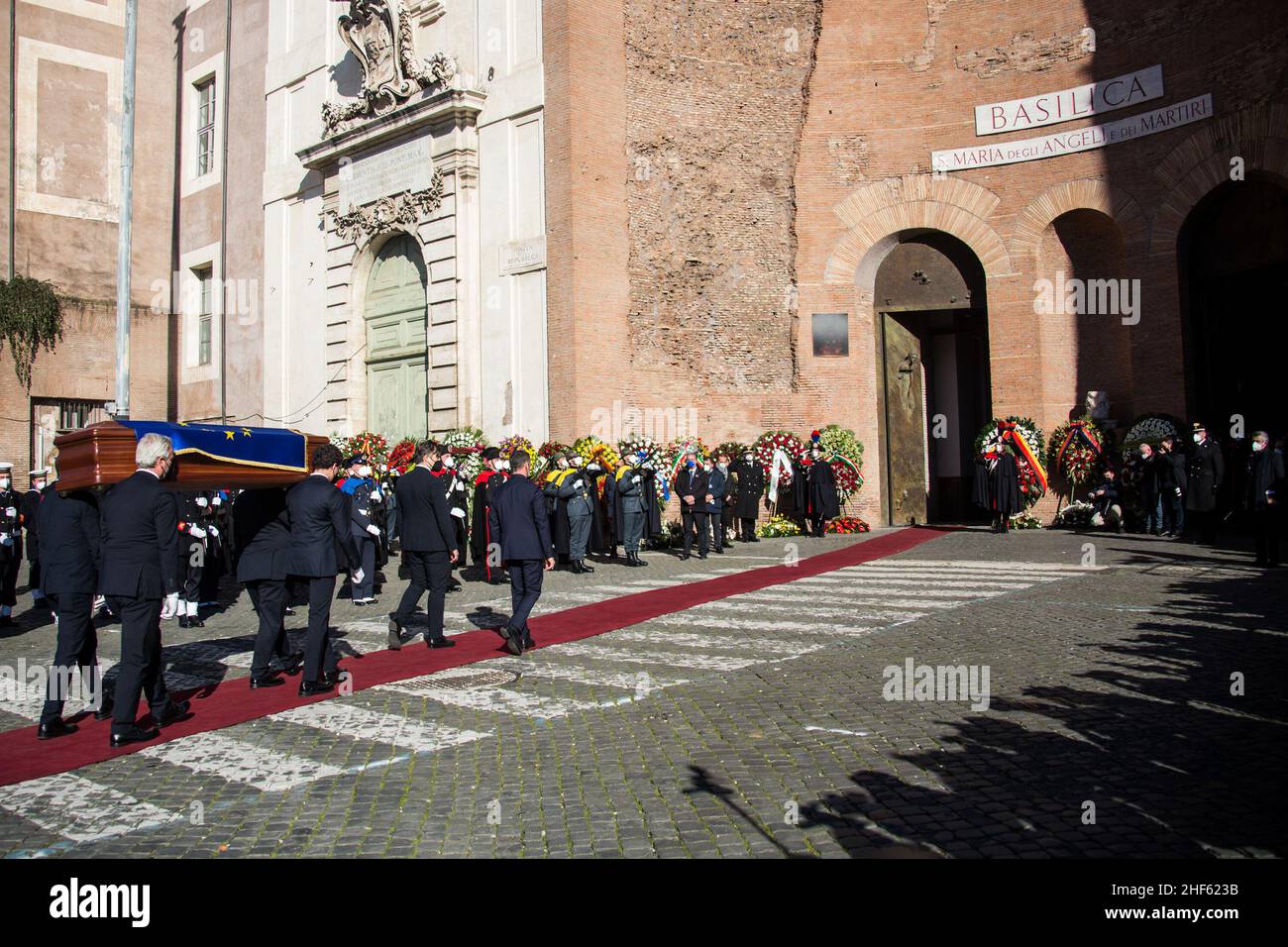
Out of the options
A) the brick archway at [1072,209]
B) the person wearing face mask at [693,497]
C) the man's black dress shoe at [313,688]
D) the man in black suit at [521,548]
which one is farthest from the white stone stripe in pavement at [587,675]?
the brick archway at [1072,209]

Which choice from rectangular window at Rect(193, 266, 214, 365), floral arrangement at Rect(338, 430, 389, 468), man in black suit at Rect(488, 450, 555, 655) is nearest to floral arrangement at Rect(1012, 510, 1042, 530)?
floral arrangement at Rect(338, 430, 389, 468)

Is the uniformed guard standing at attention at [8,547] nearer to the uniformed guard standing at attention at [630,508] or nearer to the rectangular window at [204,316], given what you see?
the uniformed guard standing at attention at [630,508]

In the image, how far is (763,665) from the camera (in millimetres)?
8258

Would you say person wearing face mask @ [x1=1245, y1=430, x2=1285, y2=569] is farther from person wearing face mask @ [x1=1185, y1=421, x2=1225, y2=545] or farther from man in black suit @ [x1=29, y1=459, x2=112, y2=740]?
man in black suit @ [x1=29, y1=459, x2=112, y2=740]

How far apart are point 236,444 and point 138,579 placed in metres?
3.21

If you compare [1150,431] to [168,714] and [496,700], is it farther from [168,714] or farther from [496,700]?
[168,714]

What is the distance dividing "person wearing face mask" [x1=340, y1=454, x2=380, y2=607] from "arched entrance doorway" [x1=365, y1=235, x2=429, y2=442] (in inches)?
337

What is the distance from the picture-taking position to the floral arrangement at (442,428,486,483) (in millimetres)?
19609

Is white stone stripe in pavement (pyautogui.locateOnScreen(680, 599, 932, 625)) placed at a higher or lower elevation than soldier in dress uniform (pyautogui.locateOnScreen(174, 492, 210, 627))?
lower

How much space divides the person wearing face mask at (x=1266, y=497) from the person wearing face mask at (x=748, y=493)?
29.3 ft

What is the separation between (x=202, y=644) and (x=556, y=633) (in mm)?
3787

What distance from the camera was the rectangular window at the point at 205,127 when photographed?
29172 mm
